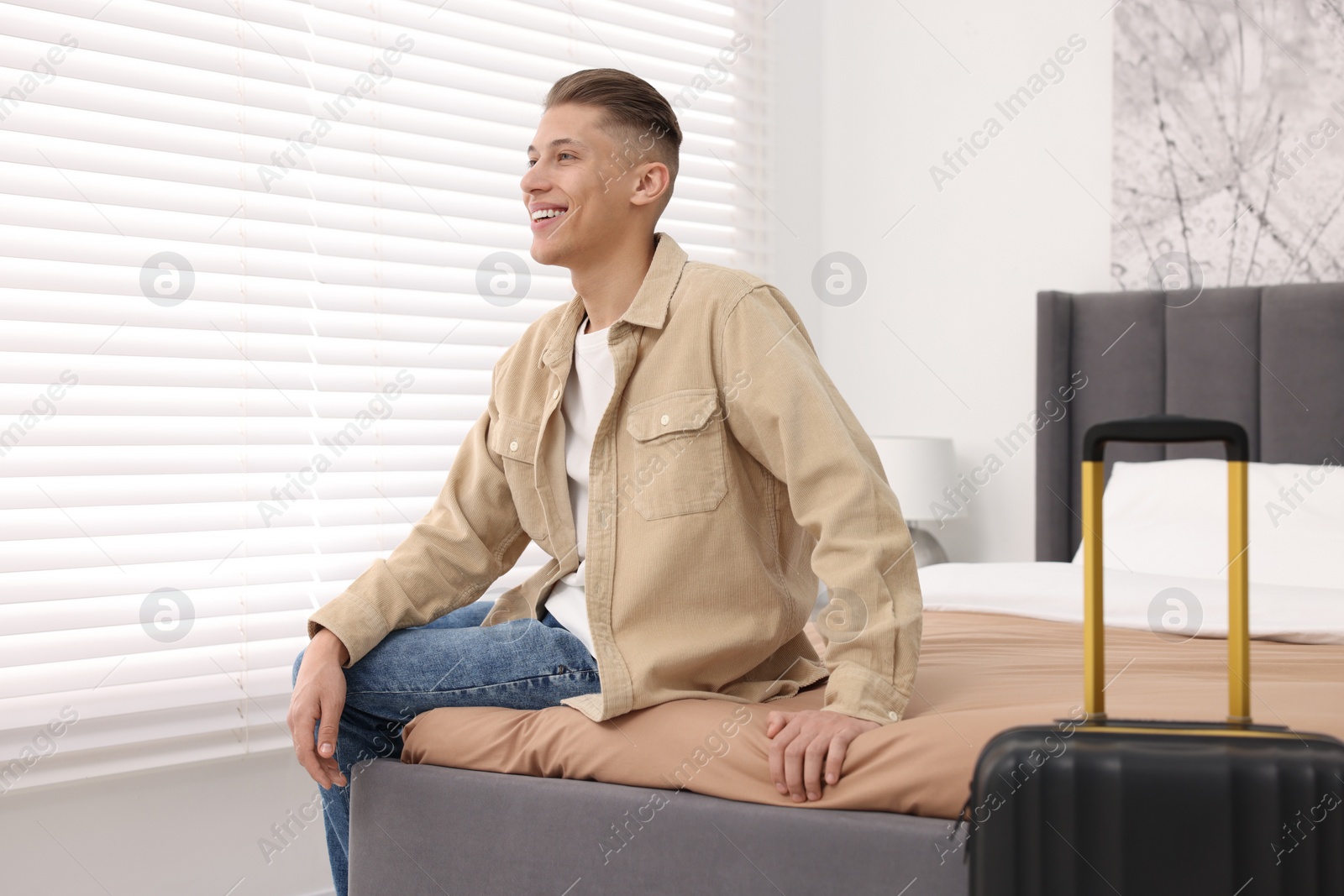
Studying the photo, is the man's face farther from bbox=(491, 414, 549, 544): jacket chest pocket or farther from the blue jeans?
the blue jeans

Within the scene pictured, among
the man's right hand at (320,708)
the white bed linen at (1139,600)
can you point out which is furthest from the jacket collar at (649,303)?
the white bed linen at (1139,600)

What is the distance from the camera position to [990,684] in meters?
1.40

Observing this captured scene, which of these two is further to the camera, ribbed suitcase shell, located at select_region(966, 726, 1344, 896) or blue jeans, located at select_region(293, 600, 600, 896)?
blue jeans, located at select_region(293, 600, 600, 896)

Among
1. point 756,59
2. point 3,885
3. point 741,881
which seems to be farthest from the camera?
point 756,59

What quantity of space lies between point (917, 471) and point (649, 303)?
5.82 feet

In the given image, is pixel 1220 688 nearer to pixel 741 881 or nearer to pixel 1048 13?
pixel 741 881

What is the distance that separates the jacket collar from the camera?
4.62ft

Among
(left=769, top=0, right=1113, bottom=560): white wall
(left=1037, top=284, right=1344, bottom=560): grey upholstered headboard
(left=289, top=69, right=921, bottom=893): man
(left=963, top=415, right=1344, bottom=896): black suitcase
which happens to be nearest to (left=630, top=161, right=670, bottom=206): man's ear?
(left=289, top=69, right=921, bottom=893): man

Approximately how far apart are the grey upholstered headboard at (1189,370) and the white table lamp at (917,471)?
0.87 feet

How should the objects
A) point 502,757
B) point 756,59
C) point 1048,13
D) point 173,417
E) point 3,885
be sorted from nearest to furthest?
point 502,757
point 3,885
point 173,417
point 1048,13
point 756,59

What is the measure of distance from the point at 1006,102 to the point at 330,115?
1893mm

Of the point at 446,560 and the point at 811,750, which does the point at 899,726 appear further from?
the point at 446,560

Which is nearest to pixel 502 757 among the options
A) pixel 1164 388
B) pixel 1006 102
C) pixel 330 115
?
pixel 330 115

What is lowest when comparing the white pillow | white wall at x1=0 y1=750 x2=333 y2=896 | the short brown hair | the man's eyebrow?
white wall at x1=0 y1=750 x2=333 y2=896
